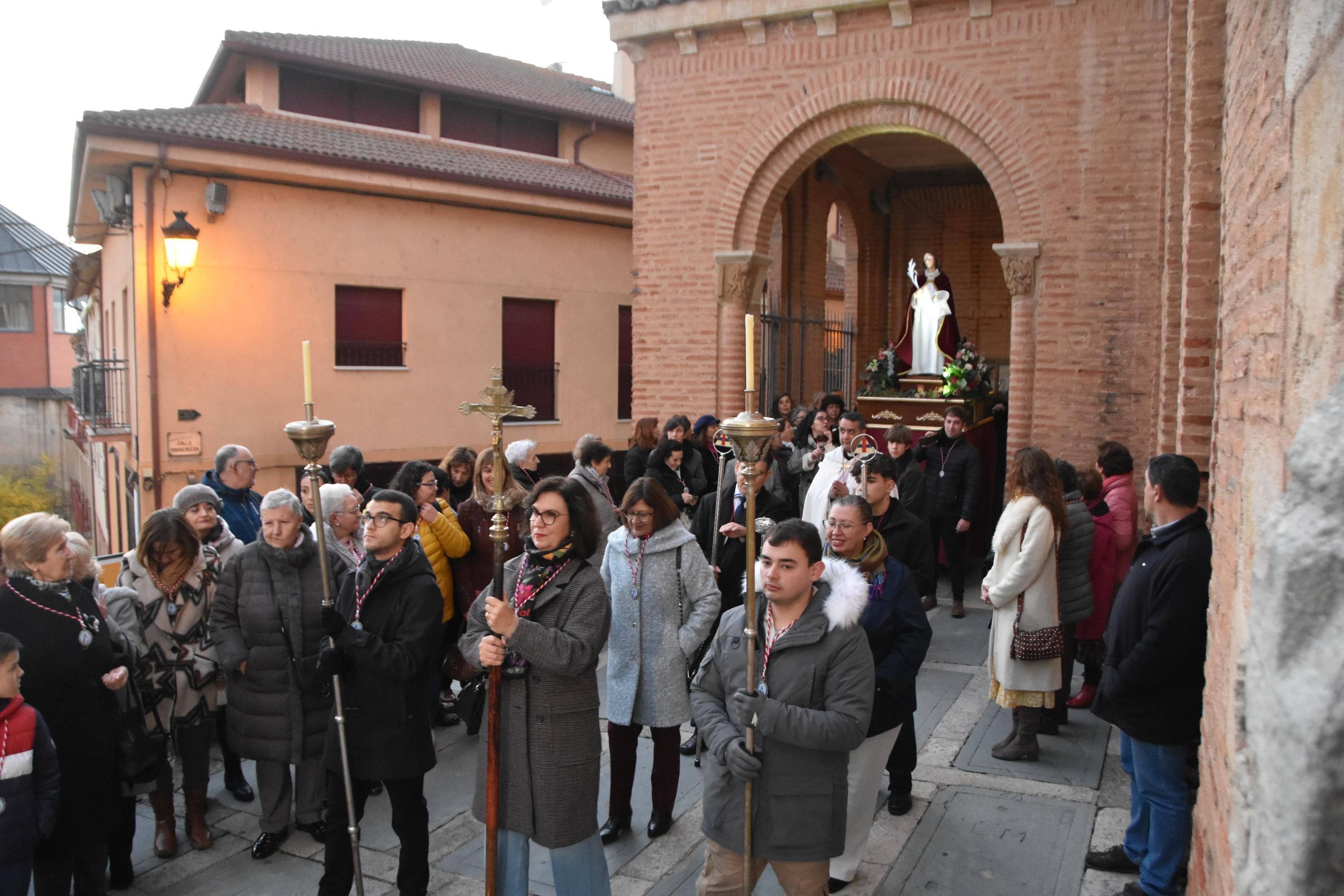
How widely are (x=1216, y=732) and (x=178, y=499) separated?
5.18 m

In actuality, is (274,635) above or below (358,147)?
below

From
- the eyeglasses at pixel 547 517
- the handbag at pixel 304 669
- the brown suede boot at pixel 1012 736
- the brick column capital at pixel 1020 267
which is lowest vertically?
the brown suede boot at pixel 1012 736

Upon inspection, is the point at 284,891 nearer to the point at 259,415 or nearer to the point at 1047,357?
the point at 1047,357

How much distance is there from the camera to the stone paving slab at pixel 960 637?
26.4ft

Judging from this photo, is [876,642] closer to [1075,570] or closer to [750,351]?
[750,351]

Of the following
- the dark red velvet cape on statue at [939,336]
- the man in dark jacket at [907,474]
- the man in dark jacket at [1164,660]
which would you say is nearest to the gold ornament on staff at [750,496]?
the man in dark jacket at [1164,660]

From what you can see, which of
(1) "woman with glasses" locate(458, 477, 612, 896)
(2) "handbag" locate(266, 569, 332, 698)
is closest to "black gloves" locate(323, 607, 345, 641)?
(2) "handbag" locate(266, 569, 332, 698)

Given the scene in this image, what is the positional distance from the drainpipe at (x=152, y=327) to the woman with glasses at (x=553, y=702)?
35.7ft

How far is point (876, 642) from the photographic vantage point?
174 inches

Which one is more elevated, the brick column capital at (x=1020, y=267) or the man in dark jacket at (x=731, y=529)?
the brick column capital at (x=1020, y=267)

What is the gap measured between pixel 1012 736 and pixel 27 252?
4028 cm

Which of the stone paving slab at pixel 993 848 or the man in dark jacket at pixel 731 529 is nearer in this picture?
the stone paving slab at pixel 993 848

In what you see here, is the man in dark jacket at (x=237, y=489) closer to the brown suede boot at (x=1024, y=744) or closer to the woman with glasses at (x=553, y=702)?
the woman with glasses at (x=553, y=702)

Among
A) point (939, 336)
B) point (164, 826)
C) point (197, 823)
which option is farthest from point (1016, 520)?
point (939, 336)
